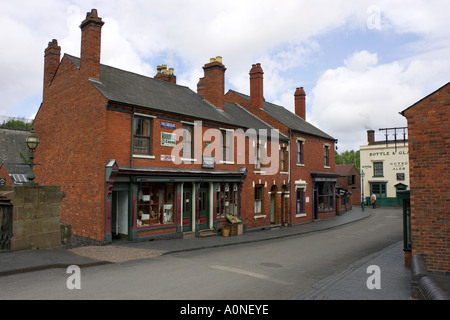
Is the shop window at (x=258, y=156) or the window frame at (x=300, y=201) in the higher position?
the shop window at (x=258, y=156)

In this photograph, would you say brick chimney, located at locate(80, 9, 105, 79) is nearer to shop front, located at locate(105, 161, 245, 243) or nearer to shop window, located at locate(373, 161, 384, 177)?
shop front, located at locate(105, 161, 245, 243)

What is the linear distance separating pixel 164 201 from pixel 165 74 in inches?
470

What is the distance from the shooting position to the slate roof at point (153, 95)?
1566 cm

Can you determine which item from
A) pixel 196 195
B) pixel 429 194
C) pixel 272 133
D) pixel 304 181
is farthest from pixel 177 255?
pixel 304 181

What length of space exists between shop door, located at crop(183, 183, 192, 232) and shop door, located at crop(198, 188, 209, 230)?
69cm

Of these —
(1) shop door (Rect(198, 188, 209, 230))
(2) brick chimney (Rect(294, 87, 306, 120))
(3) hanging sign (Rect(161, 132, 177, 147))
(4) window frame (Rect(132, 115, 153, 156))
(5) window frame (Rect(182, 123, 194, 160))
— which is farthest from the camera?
(2) brick chimney (Rect(294, 87, 306, 120))

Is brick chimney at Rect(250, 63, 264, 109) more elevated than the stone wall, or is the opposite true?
brick chimney at Rect(250, 63, 264, 109)

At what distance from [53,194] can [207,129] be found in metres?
9.00

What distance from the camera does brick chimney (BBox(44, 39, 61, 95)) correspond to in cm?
1931

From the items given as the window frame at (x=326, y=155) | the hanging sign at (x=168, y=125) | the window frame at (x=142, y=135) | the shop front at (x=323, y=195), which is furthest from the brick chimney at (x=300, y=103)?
the window frame at (x=142, y=135)

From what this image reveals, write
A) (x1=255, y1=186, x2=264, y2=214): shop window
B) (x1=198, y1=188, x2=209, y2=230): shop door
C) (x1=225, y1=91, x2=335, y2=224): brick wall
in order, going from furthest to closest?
(x1=225, y1=91, x2=335, y2=224): brick wall
(x1=255, y1=186, x2=264, y2=214): shop window
(x1=198, y1=188, x2=209, y2=230): shop door

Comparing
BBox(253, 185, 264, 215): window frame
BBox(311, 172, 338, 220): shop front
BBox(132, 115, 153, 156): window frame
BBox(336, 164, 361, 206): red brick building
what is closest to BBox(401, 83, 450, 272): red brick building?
BBox(132, 115, 153, 156): window frame

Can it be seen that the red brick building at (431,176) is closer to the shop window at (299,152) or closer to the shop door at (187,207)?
the shop door at (187,207)

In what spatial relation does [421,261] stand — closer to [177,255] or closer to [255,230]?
[177,255]
